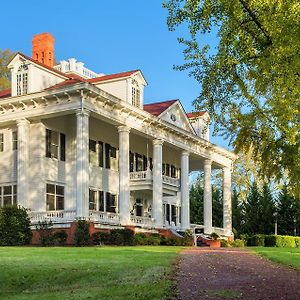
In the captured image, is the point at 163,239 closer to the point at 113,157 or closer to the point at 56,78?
the point at 113,157

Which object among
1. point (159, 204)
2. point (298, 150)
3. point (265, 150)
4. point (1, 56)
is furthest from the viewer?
point (1, 56)

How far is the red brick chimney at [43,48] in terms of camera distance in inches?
1545

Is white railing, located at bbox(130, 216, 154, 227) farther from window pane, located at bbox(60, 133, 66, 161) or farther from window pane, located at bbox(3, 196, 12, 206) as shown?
window pane, located at bbox(3, 196, 12, 206)

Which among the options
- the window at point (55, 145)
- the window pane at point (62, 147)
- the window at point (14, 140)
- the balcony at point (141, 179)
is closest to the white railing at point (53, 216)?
the window at point (55, 145)

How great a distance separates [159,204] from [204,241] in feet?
13.6

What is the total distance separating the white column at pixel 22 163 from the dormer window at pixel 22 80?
6.19 feet

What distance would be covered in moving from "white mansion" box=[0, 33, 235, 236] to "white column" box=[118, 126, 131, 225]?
58 millimetres

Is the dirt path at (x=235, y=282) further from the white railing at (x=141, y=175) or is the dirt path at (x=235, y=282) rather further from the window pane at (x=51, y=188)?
the white railing at (x=141, y=175)

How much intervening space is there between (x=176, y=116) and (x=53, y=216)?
13.4m

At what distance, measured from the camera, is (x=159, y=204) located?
116 ft

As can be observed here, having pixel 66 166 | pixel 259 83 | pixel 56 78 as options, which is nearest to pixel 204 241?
pixel 66 166

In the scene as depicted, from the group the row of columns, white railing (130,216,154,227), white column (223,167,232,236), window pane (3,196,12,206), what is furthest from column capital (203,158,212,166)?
window pane (3,196,12,206)

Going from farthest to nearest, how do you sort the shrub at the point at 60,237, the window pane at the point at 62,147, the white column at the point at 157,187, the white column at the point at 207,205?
the white column at the point at 207,205
the white column at the point at 157,187
the window pane at the point at 62,147
the shrub at the point at 60,237

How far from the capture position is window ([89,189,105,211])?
35031 mm
